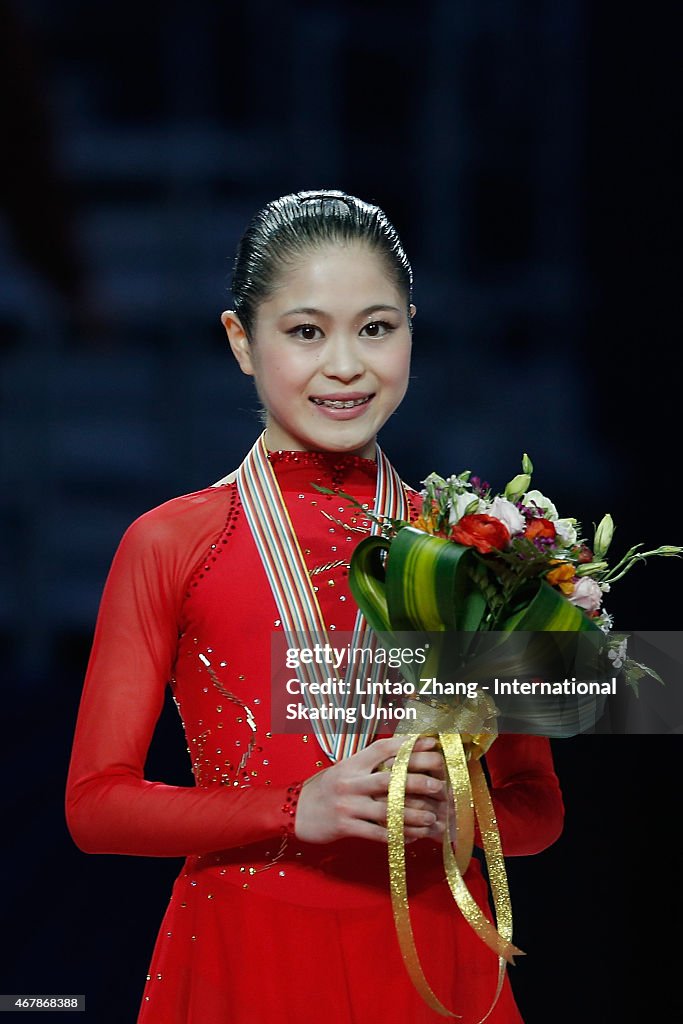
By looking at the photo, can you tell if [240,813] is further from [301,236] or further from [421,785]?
[301,236]

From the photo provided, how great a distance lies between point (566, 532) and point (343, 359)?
0.38 m

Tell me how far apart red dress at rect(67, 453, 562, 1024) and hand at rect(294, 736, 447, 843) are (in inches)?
2.2

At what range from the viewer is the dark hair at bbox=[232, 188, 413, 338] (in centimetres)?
196

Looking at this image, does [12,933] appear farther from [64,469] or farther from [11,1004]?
[64,469]

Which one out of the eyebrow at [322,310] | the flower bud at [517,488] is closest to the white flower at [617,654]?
the flower bud at [517,488]

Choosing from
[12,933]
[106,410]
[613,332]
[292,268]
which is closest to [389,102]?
[613,332]

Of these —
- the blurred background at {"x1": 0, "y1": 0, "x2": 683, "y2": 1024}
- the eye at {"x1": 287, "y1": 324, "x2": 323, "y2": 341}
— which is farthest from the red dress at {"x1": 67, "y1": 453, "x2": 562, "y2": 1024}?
the blurred background at {"x1": 0, "y1": 0, "x2": 683, "y2": 1024}

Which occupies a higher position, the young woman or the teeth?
the teeth

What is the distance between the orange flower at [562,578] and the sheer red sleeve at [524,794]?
0.33 metres

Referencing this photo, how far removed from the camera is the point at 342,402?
1.95m

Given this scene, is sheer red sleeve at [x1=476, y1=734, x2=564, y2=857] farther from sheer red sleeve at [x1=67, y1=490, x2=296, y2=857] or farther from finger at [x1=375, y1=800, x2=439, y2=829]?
sheer red sleeve at [x1=67, y1=490, x2=296, y2=857]

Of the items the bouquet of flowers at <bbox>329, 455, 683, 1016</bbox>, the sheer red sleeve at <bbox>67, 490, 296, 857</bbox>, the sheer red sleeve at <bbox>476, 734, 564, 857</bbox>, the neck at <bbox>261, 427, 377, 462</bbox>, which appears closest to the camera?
the bouquet of flowers at <bbox>329, 455, 683, 1016</bbox>

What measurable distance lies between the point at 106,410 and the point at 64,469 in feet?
0.52

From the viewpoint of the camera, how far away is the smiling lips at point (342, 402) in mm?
1952
